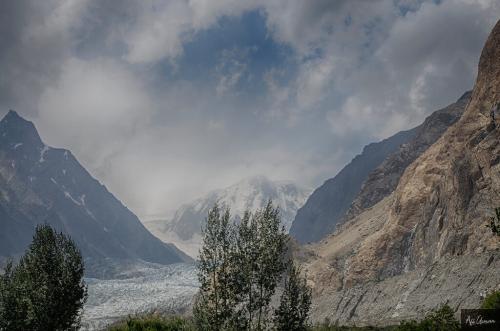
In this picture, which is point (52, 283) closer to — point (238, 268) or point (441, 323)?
point (238, 268)

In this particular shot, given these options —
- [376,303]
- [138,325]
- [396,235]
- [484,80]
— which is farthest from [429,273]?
[138,325]

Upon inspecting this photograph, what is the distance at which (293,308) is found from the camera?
39000 millimetres

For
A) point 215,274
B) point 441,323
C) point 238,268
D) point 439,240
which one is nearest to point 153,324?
point 215,274

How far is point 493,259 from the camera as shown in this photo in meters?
105

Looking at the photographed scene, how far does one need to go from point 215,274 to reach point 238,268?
2037mm

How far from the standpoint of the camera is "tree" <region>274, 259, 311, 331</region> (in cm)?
3869

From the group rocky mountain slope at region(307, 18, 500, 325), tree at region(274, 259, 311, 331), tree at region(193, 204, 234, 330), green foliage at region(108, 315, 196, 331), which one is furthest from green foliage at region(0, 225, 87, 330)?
rocky mountain slope at region(307, 18, 500, 325)

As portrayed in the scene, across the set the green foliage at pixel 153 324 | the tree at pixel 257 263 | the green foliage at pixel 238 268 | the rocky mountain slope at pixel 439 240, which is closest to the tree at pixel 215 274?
the green foliage at pixel 238 268

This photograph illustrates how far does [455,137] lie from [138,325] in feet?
505

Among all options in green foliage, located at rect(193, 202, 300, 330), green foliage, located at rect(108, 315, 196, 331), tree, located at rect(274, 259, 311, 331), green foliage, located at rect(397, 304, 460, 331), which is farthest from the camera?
green foliage, located at rect(108, 315, 196, 331)

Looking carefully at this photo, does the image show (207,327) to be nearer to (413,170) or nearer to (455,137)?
(455,137)

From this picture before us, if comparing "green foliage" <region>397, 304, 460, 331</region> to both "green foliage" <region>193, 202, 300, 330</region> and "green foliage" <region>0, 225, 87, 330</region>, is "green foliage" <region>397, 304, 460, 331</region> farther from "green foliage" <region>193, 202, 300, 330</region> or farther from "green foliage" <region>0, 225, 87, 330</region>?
"green foliage" <region>0, 225, 87, 330</region>

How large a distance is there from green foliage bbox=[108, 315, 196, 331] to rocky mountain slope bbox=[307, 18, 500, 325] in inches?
2750

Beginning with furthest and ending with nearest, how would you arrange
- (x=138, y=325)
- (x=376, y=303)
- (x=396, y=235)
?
(x=396, y=235)
(x=376, y=303)
(x=138, y=325)
